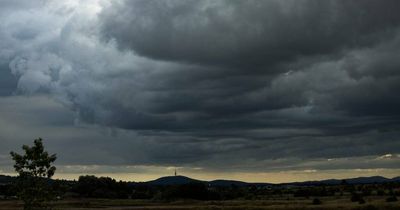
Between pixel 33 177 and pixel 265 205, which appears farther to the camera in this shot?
pixel 265 205

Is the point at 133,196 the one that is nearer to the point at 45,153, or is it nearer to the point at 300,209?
the point at 300,209

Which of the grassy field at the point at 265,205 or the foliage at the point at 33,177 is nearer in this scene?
the foliage at the point at 33,177

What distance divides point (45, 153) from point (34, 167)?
4.90 feet

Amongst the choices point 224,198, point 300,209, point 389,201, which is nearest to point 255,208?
point 300,209

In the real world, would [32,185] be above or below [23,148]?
below

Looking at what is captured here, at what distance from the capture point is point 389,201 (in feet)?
371

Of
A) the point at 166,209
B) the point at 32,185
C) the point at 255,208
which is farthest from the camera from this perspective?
the point at 166,209

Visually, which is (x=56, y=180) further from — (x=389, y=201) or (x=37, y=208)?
(x=389, y=201)

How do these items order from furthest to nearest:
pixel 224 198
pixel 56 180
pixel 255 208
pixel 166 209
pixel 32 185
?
pixel 224 198 < pixel 166 209 < pixel 255 208 < pixel 56 180 < pixel 32 185

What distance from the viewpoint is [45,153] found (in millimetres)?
48188

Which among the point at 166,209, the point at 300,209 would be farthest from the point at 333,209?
the point at 166,209

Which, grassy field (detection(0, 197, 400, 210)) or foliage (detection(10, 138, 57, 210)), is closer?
foliage (detection(10, 138, 57, 210))

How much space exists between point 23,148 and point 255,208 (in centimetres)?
6414

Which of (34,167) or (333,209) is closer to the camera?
(34,167)
